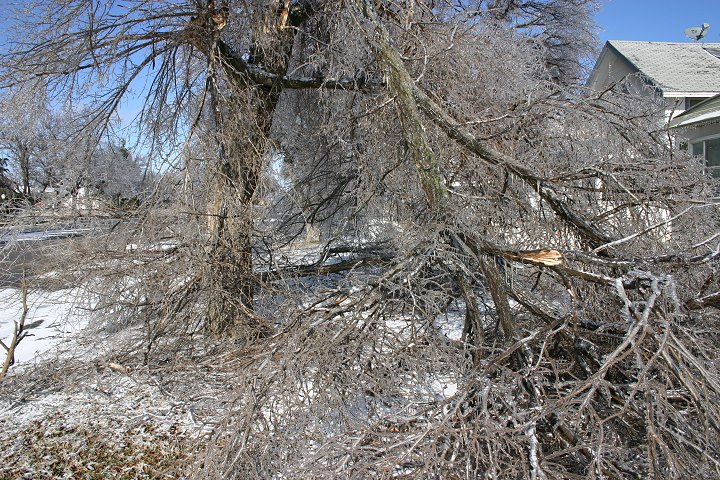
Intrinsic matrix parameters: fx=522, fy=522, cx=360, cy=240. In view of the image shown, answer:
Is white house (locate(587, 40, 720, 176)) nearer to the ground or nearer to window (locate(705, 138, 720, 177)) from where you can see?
window (locate(705, 138, 720, 177))

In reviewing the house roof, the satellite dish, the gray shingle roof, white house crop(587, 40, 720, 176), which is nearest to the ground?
white house crop(587, 40, 720, 176)

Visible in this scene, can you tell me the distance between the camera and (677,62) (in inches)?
639

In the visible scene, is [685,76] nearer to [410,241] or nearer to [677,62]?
[677,62]

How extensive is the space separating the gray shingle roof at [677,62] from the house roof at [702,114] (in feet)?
4.22

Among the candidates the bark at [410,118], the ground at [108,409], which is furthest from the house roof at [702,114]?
the ground at [108,409]

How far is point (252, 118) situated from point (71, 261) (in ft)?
8.12

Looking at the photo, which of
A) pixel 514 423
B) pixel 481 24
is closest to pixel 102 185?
pixel 481 24

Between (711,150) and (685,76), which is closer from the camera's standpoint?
(711,150)

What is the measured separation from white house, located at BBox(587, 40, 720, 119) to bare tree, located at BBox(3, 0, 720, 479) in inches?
355

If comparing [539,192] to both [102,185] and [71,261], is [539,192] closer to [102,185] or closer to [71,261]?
[71,261]

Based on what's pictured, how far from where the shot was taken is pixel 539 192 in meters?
4.61

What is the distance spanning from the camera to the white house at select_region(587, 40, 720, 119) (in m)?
14.0

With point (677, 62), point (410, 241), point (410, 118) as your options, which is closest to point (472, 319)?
point (410, 241)

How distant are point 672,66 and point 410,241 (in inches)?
614
